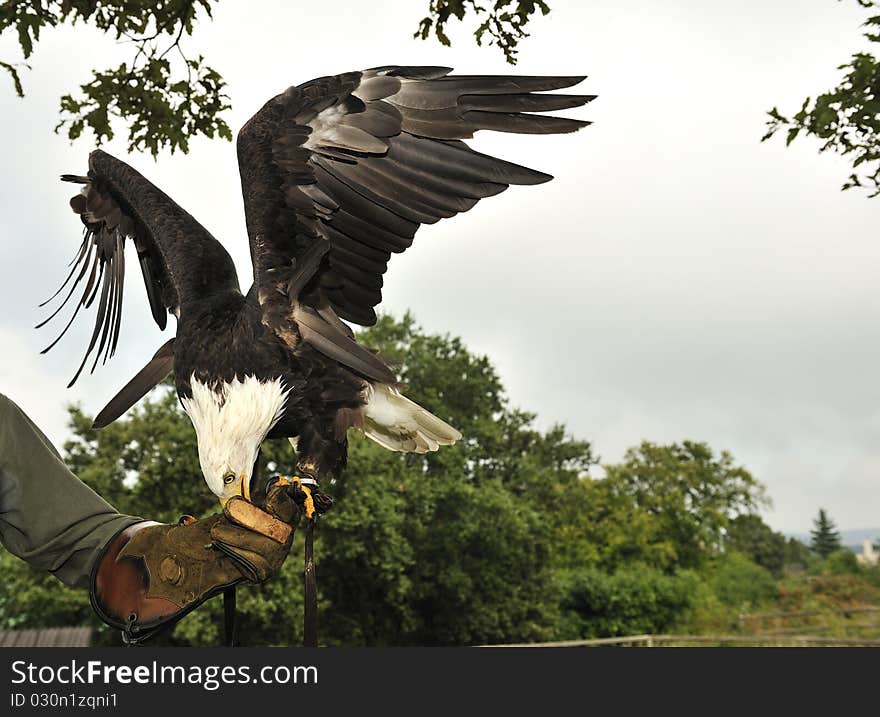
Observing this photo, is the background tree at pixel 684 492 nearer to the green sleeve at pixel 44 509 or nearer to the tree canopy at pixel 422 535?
the tree canopy at pixel 422 535

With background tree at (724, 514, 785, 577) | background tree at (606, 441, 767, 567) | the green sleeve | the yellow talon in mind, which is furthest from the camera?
background tree at (724, 514, 785, 577)

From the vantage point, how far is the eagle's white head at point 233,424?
81.7 inches

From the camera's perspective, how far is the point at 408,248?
230 cm

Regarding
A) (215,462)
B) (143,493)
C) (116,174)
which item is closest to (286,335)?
(215,462)

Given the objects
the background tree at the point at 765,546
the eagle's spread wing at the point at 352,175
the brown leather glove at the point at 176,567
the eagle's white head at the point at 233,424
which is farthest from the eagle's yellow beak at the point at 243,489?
the background tree at the point at 765,546

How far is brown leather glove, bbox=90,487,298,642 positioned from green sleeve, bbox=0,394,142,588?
0.19 feet

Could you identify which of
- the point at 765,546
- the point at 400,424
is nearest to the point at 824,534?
the point at 765,546

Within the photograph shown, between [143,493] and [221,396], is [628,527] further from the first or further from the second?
[221,396]

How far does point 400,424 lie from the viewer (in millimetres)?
2730

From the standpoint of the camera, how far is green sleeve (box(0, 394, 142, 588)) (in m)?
1.81

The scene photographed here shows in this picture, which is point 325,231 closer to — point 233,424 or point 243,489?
point 233,424

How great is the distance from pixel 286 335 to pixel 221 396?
22 centimetres

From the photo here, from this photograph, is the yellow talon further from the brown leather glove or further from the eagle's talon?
the brown leather glove

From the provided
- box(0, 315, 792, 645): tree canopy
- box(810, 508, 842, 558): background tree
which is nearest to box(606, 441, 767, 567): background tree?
box(0, 315, 792, 645): tree canopy
